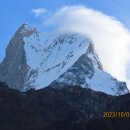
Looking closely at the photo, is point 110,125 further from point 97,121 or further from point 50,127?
point 50,127

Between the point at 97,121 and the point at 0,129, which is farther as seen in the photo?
the point at 0,129

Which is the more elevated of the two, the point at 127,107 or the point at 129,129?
the point at 127,107

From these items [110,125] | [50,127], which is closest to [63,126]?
[50,127]

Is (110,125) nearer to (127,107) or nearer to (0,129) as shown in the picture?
(127,107)

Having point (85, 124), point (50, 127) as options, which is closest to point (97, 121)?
point (85, 124)

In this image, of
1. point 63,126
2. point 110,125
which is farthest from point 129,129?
point 63,126

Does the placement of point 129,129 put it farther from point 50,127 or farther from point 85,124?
point 50,127

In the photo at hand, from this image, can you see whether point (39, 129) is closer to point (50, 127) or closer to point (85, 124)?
point (50, 127)

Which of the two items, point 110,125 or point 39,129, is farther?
point 39,129

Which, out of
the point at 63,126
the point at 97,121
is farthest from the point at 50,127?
the point at 97,121

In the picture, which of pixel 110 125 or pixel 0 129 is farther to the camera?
pixel 0 129

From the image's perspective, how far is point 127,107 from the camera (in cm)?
19675

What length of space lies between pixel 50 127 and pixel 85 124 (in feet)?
45.0

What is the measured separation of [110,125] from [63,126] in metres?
16.3
